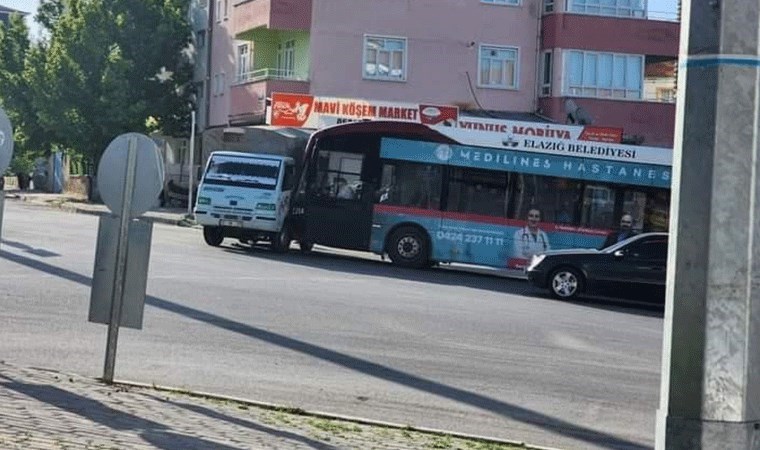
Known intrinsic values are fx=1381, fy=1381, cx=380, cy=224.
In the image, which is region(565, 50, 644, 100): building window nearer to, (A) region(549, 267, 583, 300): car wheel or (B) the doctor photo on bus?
(B) the doctor photo on bus

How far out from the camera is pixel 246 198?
30.2 meters

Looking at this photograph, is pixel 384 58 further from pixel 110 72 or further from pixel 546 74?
pixel 110 72

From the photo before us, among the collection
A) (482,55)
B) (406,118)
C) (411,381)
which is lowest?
(411,381)

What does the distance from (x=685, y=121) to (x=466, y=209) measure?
24.6 metres

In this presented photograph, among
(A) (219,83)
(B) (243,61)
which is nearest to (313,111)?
(B) (243,61)

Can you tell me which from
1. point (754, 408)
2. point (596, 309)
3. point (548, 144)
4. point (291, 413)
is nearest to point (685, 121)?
point (754, 408)

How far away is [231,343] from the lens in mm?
15523

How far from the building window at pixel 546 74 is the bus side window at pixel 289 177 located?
55.7ft

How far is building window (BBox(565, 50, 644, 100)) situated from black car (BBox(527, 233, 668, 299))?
2039cm

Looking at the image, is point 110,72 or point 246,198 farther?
point 110,72

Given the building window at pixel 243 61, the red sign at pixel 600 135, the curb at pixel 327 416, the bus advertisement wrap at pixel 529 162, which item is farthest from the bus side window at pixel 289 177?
the curb at pixel 327 416

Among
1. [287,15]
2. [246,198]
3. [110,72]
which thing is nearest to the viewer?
[246,198]

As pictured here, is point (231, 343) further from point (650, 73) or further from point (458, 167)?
point (650, 73)

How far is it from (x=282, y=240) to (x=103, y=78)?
84.5 ft
